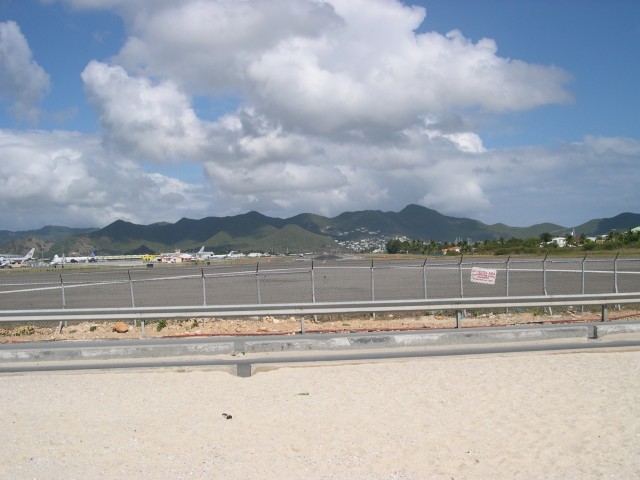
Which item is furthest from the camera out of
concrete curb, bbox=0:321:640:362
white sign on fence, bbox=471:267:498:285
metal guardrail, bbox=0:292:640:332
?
white sign on fence, bbox=471:267:498:285

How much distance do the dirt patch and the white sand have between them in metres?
6.34

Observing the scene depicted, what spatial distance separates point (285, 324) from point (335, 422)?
11.0m

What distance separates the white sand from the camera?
239 inches

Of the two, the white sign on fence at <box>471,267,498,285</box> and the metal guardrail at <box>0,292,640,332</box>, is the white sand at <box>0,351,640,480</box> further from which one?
the white sign on fence at <box>471,267,498,285</box>

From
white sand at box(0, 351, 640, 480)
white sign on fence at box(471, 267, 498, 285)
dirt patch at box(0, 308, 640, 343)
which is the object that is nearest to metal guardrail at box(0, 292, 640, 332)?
dirt patch at box(0, 308, 640, 343)

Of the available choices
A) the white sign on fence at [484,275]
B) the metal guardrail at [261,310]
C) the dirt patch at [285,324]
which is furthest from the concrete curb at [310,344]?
the white sign on fence at [484,275]

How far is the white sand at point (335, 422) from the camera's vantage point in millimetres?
6062

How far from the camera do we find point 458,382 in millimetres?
9375

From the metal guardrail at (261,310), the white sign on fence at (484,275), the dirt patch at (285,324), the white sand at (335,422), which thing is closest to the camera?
the white sand at (335,422)

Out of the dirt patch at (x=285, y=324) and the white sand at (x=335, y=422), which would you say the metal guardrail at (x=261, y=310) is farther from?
the white sand at (x=335, y=422)

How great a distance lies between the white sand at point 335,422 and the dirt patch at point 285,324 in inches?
250

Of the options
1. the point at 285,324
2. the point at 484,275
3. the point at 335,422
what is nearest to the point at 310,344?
the point at 335,422

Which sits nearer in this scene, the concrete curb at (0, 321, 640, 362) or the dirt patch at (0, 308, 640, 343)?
the concrete curb at (0, 321, 640, 362)

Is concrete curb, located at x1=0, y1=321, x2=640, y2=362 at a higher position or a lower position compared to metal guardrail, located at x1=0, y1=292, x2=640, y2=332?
lower
